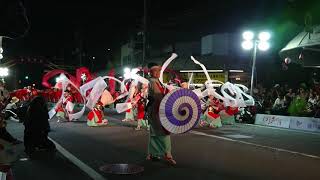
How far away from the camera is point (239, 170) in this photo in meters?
9.17

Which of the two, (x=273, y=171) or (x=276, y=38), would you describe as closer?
(x=273, y=171)

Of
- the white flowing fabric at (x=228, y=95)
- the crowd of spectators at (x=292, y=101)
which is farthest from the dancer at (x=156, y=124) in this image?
the crowd of spectators at (x=292, y=101)

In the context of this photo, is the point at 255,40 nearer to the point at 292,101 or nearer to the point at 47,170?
the point at 292,101

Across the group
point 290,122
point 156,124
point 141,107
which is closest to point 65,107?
point 141,107

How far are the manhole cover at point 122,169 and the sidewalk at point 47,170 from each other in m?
0.55

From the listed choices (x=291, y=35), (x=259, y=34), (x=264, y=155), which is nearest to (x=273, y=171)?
(x=264, y=155)

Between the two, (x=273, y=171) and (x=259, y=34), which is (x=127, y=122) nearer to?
(x=259, y=34)

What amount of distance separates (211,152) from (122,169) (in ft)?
11.2

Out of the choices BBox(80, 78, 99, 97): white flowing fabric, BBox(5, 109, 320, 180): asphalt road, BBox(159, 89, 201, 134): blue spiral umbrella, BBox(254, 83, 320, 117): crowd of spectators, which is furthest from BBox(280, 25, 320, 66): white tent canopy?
BBox(159, 89, 201, 134): blue spiral umbrella

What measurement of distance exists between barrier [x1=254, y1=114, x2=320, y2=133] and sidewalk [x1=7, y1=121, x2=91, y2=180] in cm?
1178

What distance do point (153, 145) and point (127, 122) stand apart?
1213cm

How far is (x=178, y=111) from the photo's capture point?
9.40 meters

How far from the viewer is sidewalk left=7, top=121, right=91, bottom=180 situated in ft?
27.5

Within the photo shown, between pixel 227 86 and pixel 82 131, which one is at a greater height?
pixel 227 86
